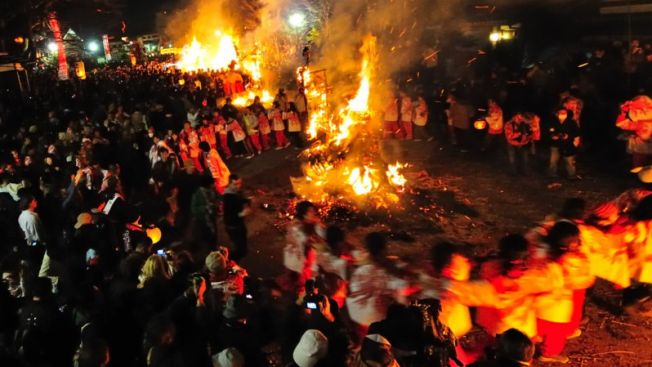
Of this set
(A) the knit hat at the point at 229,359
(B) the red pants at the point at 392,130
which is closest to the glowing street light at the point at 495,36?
(B) the red pants at the point at 392,130

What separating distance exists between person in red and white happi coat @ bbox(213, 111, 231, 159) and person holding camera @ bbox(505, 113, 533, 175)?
23.1 feet

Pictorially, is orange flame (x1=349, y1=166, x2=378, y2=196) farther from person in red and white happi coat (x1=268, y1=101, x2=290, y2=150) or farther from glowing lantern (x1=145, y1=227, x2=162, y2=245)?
person in red and white happi coat (x1=268, y1=101, x2=290, y2=150)

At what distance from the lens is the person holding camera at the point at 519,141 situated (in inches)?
412

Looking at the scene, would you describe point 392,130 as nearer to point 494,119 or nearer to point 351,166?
point 494,119

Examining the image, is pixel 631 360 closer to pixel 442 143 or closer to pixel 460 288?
pixel 460 288

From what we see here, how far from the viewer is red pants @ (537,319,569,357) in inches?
192

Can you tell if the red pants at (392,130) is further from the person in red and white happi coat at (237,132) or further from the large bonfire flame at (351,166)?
the person in red and white happi coat at (237,132)

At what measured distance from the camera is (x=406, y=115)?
1408 cm

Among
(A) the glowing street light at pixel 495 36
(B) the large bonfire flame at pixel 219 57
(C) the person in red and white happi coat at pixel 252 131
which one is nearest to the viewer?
(C) the person in red and white happi coat at pixel 252 131

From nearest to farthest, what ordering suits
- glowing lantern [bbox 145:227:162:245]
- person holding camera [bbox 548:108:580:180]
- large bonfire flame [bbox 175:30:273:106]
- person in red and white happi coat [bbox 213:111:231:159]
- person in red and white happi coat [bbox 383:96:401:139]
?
glowing lantern [bbox 145:227:162:245], person holding camera [bbox 548:108:580:180], person in red and white happi coat [bbox 213:111:231:159], person in red and white happi coat [bbox 383:96:401:139], large bonfire flame [bbox 175:30:273:106]

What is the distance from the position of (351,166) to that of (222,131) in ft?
16.6

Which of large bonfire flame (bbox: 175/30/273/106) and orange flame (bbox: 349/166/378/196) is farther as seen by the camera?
large bonfire flame (bbox: 175/30/273/106)

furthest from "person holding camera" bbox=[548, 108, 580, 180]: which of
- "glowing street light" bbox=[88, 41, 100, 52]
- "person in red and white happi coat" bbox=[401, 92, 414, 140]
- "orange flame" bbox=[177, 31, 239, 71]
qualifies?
"glowing street light" bbox=[88, 41, 100, 52]

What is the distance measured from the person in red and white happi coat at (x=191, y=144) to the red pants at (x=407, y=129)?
5484 mm
